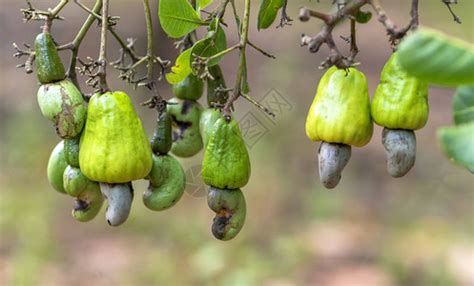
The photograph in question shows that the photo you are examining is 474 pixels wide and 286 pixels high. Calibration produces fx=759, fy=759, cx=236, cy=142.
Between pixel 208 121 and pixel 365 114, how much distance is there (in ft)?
0.97

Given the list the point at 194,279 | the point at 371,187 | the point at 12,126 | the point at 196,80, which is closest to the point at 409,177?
the point at 371,187

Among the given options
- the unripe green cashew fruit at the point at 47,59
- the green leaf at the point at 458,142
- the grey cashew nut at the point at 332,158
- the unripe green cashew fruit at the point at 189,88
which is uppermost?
the unripe green cashew fruit at the point at 47,59

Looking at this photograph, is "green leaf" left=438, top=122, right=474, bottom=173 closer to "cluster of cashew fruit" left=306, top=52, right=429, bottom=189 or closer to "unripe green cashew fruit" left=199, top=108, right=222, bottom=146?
"cluster of cashew fruit" left=306, top=52, right=429, bottom=189

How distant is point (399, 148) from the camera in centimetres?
106

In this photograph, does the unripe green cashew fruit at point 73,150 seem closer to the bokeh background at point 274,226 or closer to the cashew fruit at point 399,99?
the cashew fruit at point 399,99

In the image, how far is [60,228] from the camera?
4.25m

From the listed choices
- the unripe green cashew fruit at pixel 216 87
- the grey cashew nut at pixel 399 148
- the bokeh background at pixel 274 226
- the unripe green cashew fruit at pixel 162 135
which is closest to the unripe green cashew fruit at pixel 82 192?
the unripe green cashew fruit at pixel 162 135

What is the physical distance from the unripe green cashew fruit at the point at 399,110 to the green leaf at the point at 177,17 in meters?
0.32

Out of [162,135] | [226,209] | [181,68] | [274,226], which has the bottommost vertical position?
[274,226]

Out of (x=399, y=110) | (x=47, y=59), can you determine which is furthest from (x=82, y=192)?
(x=399, y=110)

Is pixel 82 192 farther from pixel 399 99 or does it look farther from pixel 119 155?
pixel 399 99

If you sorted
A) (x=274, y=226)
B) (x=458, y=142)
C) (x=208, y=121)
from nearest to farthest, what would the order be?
1. (x=458, y=142)
2. (x=208, y=121)
3. (x=274, y=226)

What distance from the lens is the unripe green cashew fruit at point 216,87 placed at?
4.13ft

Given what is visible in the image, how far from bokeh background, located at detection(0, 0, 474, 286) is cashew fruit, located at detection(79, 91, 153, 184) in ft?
6.45
